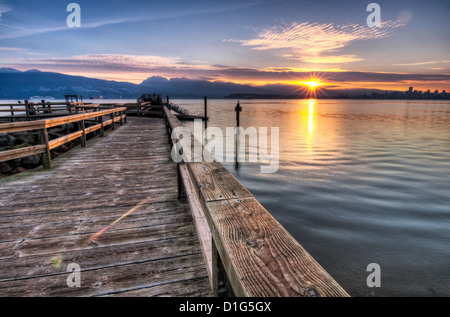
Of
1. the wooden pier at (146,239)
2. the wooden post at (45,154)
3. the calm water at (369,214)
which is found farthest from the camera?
the calm water at (369,214)

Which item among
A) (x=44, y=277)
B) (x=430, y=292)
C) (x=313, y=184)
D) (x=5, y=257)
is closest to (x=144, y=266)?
(x=44, y=277)

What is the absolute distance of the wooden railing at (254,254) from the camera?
87 cm

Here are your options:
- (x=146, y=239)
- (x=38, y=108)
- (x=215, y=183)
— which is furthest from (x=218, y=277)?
(x=38, y=108)

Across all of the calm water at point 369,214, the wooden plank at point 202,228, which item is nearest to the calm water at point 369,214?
the calm water at point 369,214

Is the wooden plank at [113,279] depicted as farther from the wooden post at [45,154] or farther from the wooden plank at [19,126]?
the wooden post at [45,154]

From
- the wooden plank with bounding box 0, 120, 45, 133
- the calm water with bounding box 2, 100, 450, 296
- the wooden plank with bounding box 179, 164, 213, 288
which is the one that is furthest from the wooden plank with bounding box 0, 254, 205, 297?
the calm water with bounding box 2, 100, 450, 296

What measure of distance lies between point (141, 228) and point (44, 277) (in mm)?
1003

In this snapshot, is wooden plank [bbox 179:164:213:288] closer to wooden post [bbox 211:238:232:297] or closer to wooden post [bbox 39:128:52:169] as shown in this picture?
wooden post [bbox 211:238:232:297]

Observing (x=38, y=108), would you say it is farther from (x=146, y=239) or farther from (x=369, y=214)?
(x=369, y=214)

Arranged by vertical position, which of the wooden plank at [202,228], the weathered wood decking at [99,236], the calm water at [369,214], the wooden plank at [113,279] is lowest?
the calm water at [369,214]

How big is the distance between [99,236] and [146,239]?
55 cm

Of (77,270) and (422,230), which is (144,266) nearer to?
(77,270)

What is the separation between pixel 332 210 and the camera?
8281mm

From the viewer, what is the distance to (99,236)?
2.76 metres
